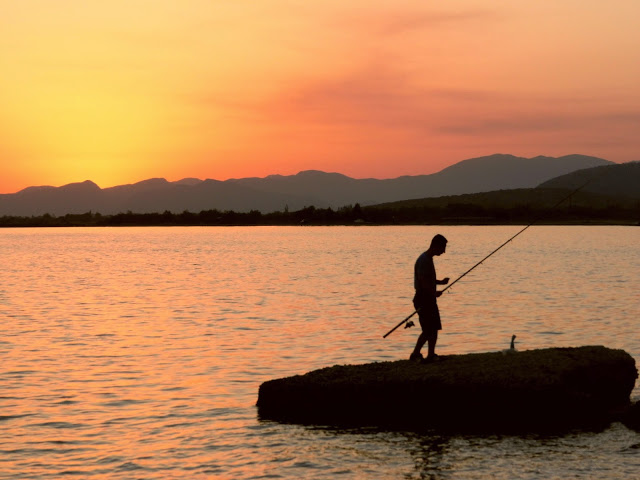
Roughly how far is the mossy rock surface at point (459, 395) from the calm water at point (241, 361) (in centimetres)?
61

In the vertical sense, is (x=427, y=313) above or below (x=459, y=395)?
above

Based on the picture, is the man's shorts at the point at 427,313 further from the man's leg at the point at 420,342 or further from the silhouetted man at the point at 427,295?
the man's leg at the point at 420,342

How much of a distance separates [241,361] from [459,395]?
843 cm

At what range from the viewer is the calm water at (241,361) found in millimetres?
13273

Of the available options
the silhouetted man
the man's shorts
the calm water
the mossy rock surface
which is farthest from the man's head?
the calm water

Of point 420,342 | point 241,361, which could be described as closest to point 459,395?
point 420,342

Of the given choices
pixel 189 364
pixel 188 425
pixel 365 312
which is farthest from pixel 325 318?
pixel 188 425

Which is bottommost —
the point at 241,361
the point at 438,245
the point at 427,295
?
the point at 241,361

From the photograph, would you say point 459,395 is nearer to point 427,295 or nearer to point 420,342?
point 420,342

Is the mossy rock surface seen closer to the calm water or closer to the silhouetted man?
the calm water

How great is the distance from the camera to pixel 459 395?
15250mm

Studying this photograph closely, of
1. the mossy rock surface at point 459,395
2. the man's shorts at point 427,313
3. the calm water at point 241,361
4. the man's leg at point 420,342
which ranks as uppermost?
the man's shorts at point 427,313

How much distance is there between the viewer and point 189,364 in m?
22.0

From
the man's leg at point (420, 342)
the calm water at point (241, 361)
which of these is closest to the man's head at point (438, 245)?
the man's leg at point (420, 342)
